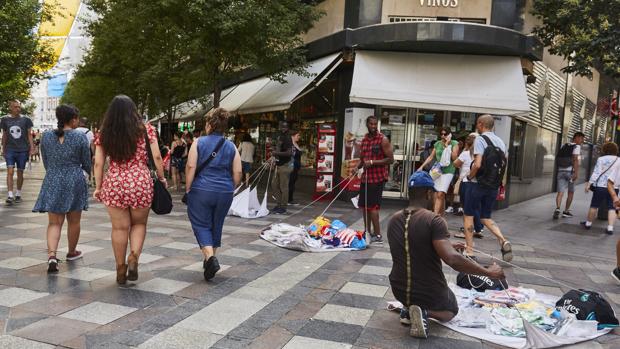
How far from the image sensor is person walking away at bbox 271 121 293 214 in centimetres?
995

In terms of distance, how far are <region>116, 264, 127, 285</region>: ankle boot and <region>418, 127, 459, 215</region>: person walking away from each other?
5.60m

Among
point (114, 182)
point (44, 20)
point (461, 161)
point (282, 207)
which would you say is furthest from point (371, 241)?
point (44, 20)

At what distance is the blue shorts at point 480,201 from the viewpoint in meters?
6.36

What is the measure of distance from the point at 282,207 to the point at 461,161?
12.6 feet

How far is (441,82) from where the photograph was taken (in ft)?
35.8

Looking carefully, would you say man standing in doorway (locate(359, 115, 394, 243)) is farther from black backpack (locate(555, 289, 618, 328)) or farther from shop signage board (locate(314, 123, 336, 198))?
shop signage board (locate(314, 123, 336, 198))

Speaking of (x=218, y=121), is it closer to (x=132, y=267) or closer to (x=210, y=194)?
(x=210, y=194)

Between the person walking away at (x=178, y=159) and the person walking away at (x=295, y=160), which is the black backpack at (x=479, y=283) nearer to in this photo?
the person walking away at (x=295, y=160)

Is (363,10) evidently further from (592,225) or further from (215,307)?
(215,307)

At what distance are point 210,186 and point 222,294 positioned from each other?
107cm

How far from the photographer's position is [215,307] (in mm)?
4148

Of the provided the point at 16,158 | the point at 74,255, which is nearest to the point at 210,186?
the point at 74,255

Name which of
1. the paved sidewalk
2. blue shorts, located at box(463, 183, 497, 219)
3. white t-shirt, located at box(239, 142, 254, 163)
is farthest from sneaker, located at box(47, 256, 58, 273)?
white t-shirt, located at box(239, 142, 254, 163)

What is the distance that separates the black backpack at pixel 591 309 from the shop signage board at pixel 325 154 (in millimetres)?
8197
